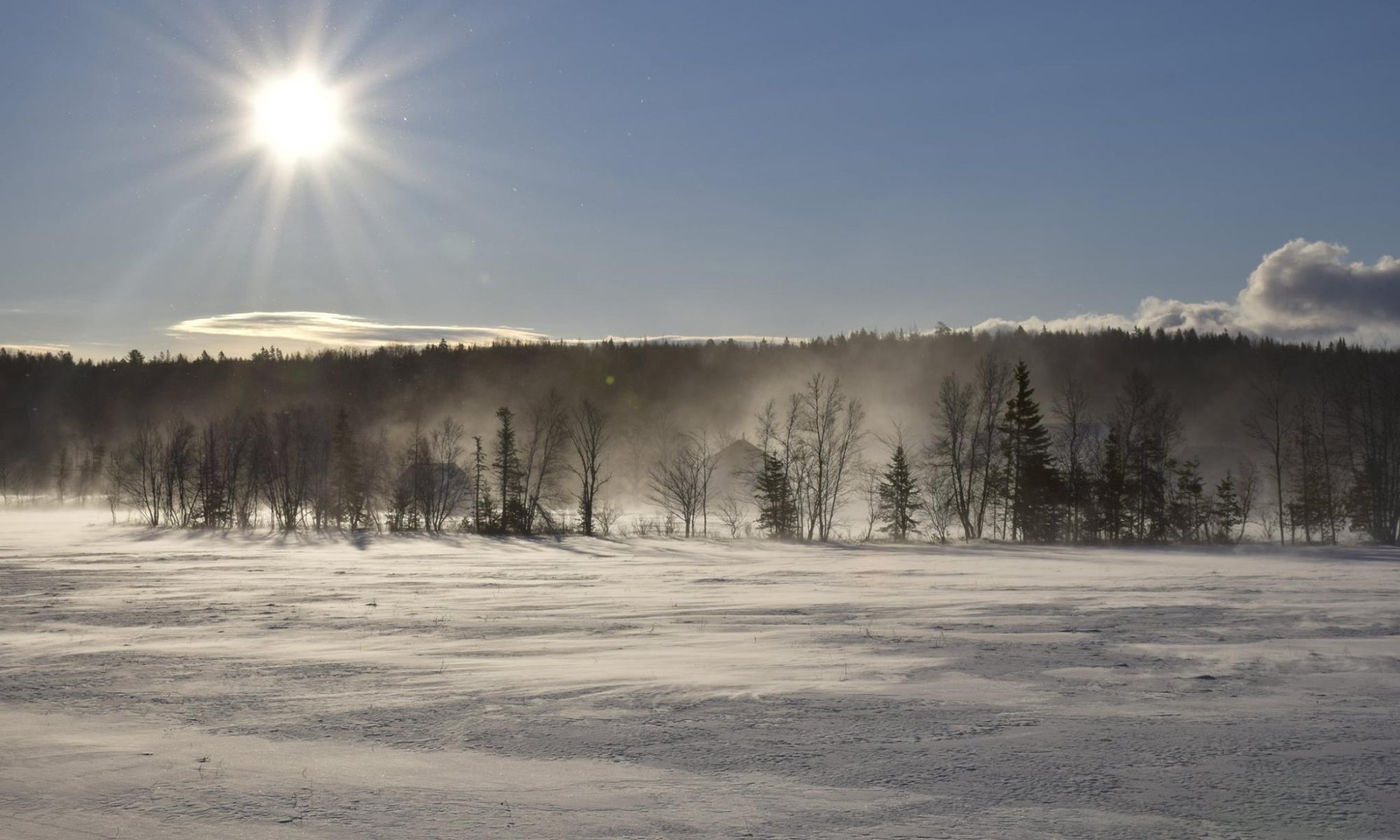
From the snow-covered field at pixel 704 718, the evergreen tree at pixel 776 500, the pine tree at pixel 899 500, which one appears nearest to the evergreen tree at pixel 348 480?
the evergreen tree at pixel 776 500

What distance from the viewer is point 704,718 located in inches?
342

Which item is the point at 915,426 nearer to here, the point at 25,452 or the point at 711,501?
the point at 711,501

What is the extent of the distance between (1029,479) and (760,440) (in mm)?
40133

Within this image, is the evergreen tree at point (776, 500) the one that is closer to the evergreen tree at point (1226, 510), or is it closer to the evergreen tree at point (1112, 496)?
the evergreen tree at point (1112, 496)

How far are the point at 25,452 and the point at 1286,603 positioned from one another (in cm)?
20396

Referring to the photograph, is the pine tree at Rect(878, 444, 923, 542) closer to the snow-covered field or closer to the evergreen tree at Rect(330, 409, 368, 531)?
the snow-covered field

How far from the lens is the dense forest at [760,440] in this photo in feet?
187

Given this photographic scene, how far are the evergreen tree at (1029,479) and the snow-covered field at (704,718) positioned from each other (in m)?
34.1

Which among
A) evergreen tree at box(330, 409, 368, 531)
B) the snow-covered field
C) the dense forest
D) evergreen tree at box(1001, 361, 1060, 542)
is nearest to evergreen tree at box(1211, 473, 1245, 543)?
the dense forest

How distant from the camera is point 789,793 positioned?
6.45 meters

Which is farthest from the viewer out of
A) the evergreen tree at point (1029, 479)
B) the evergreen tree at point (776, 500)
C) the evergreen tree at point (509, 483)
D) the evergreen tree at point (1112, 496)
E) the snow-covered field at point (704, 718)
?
the evergreen tree at point (509, 483)

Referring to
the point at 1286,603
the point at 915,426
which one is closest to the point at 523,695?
the point at 1286,603

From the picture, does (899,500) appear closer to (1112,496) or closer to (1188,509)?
(1112,496)

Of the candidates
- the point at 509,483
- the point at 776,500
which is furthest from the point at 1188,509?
the point at 509,483
